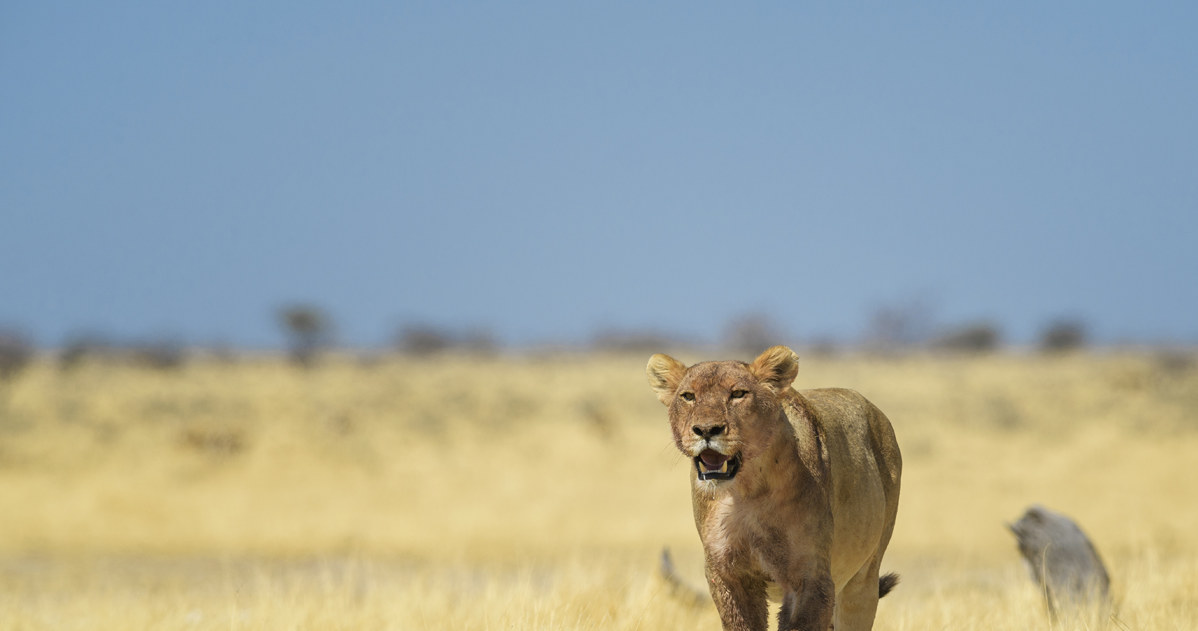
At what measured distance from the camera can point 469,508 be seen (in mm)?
22672

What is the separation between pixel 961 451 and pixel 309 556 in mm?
15691

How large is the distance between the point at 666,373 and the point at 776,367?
1.64 feet

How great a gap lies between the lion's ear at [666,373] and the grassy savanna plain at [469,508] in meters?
2.26

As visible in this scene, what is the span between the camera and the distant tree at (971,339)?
306 feet

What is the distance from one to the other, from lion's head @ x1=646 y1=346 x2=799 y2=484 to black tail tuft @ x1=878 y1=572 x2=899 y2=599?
78.7 inches

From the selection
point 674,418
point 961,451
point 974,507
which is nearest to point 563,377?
point 961,451

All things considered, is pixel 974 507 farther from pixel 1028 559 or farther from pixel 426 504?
pixel 1028 559

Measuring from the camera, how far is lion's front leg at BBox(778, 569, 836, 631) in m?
5.11

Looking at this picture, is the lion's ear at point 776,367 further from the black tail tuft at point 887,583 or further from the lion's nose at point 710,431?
the black tail tuft at point 887,583

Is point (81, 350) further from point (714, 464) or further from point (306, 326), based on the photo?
point (714, 464)

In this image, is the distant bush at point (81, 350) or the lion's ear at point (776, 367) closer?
the lion's ear at point (776, 367)

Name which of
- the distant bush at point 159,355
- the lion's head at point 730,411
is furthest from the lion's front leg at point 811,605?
the distant bush at point 159,355

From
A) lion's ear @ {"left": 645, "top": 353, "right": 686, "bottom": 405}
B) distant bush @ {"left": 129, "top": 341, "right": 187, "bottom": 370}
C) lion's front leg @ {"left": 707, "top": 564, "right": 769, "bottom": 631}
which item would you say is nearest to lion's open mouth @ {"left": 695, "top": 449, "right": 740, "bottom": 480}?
lion's ear @ {"left": 645, "top": 353, "right": 686, "bottom": 405}

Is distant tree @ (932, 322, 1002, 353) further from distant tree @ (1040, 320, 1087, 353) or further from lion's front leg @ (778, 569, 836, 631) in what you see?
lion's front leg @ (778, 569, 836, 631)
